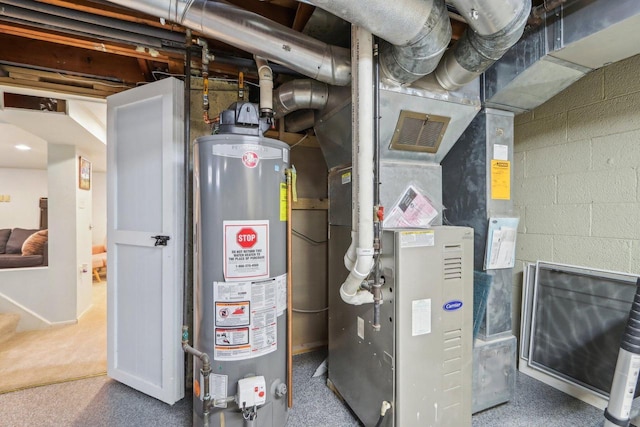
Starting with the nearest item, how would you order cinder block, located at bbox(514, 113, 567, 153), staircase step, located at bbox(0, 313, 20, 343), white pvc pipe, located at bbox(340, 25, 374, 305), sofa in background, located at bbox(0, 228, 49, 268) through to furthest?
white pvc pipe, located at bbox(340, 25, 374, 305)
cinder block, located at bbox(514, 113, 567, 153)
staircase step, located at bbox(0, 313, 20, 343)
sofa in background, located at bbox(0, 228, 49, 268)

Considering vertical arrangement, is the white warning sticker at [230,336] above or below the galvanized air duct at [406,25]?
below

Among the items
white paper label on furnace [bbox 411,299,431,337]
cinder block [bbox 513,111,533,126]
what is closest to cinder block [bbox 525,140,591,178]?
cinder block [bbox 513,111,533,126]

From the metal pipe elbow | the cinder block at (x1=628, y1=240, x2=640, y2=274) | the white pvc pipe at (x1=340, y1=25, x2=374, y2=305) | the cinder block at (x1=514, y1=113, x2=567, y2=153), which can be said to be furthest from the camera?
the cinder block at (x1=514, y1=113, x2=567, y2=153)

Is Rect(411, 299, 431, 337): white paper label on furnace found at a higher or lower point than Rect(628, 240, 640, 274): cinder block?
lower

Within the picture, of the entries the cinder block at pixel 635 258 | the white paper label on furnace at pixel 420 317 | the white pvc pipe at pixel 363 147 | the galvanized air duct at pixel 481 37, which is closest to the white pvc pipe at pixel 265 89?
the white pvc pipe at pixel 363 147

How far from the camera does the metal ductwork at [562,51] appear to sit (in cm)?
125

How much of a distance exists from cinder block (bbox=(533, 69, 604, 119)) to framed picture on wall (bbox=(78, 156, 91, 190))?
16.1 feet

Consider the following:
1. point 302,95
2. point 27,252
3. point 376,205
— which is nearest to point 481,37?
point 376,205

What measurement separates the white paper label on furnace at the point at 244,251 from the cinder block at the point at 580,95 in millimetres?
2225

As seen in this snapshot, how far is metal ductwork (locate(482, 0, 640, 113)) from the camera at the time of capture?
1.25 metres

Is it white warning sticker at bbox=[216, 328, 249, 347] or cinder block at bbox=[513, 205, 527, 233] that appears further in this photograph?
cinder block at bbox=[513, 205, 527, 233]

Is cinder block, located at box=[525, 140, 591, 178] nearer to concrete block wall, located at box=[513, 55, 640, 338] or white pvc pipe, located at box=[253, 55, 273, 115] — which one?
concrete block wall, located at box=[513, 55, 640, 338]

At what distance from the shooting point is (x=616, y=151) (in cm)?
181

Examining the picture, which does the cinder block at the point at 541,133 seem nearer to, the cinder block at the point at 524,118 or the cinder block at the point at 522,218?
the cinder block at the point at 524,118
